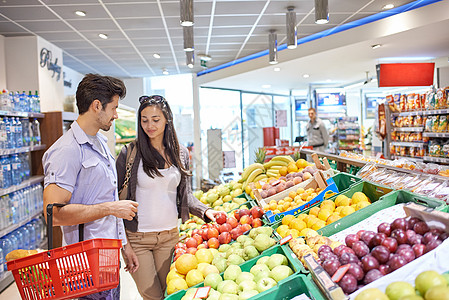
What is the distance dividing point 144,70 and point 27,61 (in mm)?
4613

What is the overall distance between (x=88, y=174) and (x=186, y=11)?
278 centimetres

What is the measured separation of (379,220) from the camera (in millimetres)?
1896

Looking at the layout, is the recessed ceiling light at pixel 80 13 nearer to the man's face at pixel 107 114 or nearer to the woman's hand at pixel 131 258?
the man's face at pixel 107 114

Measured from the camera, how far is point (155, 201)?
245 centimetres

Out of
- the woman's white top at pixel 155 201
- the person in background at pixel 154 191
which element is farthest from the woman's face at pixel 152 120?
the woman's white top at pixel 155 201

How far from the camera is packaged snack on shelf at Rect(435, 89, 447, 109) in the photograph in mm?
5352

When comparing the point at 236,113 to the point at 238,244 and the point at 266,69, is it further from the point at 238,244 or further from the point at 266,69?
the point at 238,244

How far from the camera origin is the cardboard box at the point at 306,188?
8.11ft

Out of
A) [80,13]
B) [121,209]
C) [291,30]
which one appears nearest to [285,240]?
[121,209]

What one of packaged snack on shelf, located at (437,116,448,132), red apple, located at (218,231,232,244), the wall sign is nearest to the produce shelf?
packaged snack on shelf, located at (437,116,448,132)

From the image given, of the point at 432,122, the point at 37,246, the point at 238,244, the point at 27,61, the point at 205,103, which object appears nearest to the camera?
the point at 238,244

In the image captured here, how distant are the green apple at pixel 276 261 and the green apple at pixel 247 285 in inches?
6.7

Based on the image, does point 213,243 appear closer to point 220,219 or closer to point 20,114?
point 220,219

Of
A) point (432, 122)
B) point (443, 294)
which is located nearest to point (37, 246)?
point (443, 294)
